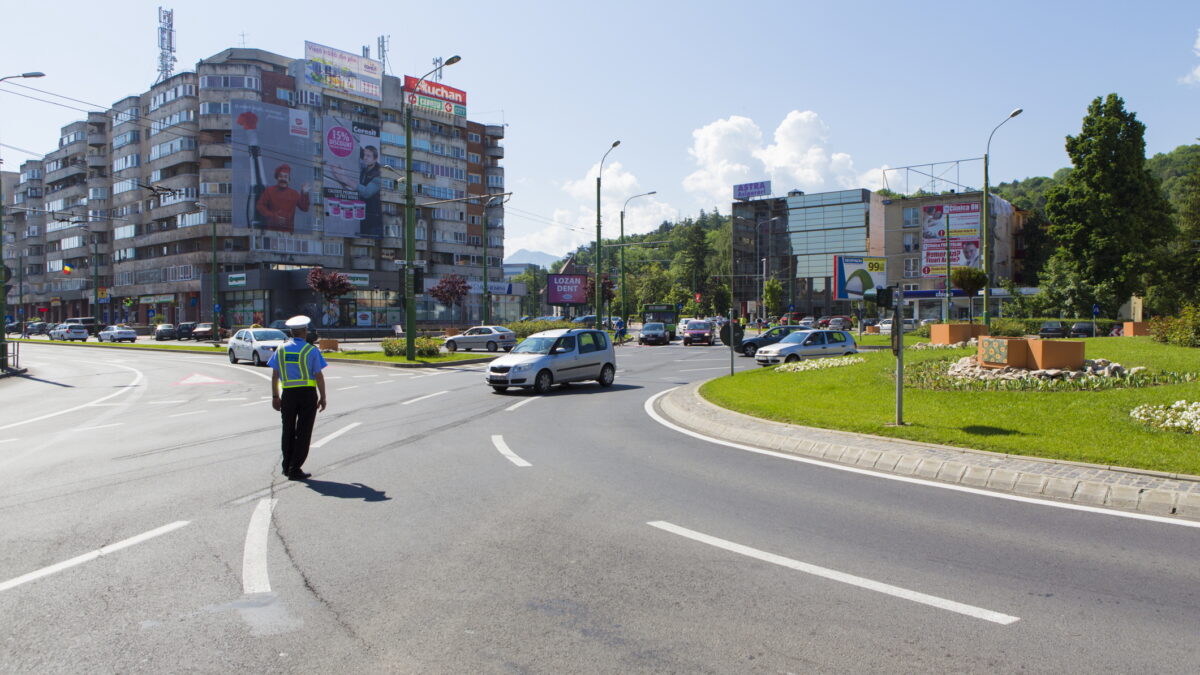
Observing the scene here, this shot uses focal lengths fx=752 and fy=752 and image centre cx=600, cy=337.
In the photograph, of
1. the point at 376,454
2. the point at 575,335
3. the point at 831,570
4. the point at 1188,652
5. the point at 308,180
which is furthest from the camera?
the point at 308,180

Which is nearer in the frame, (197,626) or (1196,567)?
(197,626)

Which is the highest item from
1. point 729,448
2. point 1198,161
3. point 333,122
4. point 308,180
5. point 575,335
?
point 333,122

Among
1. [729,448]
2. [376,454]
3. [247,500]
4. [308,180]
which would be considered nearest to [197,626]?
[247,500]

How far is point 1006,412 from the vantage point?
36.1 ft

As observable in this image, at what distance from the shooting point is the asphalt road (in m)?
3.66

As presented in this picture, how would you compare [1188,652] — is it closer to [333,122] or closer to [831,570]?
[831,570]

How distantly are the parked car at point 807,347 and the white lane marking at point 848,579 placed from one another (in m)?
19.9

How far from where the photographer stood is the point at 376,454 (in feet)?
31.0

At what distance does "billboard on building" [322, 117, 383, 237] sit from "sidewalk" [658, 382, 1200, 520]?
7626 centimetres

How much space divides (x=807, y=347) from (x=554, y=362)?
1096 centimetres

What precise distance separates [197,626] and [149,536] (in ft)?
7.02

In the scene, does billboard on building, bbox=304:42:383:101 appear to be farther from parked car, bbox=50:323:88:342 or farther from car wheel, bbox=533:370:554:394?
car wheel, bbox=533:370:554:394

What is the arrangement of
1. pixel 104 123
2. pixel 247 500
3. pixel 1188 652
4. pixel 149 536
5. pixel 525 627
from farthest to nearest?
1. pixel 104 123
2. pixel 247 500
3. pixel 149 536
4. pixel 525 627
5. pixel 1188 652

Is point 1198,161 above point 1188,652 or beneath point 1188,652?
above
